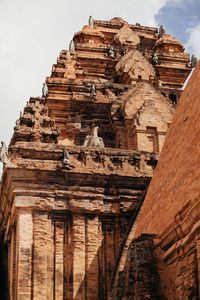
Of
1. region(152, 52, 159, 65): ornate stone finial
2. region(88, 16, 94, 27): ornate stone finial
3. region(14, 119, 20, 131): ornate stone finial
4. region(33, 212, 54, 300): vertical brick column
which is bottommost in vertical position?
region(33, 212, 54, 300): vertical brick column

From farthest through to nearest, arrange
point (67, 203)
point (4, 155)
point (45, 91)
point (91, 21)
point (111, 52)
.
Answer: point (91, 21) → point (111, 52) → point (45, 91) → point (67, 203) → point (4, 155)

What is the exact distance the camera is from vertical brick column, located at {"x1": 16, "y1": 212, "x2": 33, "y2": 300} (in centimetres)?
1452

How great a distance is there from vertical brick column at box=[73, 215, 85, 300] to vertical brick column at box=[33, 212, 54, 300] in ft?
2.11

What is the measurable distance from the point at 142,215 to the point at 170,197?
2411mm

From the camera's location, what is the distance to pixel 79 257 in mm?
15367

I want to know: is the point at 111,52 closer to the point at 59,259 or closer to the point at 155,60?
the point at 155,60

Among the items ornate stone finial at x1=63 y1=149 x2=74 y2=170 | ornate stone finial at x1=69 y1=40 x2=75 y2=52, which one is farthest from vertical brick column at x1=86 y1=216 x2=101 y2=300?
ornate stone finial at x1=69 y1=40 x2=75 y2=52

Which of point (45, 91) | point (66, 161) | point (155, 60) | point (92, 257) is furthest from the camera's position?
point (155, 60)

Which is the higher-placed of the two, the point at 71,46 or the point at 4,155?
the point at 71,46

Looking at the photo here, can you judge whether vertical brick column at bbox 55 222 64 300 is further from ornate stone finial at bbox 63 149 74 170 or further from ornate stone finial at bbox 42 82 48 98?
ornate stone finial at bbox 42 82 48 98

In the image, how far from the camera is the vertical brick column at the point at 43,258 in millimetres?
14664

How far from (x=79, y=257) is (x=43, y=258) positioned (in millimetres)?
1016

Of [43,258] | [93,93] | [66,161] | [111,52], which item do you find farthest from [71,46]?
[43,258]

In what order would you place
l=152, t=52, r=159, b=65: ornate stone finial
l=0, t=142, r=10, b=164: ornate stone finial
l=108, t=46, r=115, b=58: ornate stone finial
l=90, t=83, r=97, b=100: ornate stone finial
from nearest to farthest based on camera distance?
l=0, t=142, r=10, b=164: ornate stone finial
l=90, t=83, r=97, b=100: ornate stone finial
l=108, t=46, r=115, b=58: ornate stone finial
l=152, t=52, r=159, b=65: ornate stone finial
